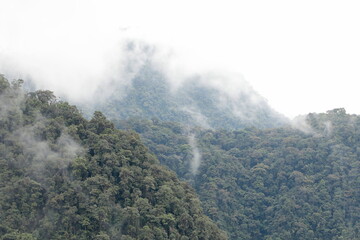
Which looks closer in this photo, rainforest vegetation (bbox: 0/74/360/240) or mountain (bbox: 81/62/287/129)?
rainforest vegetation (bbox: 0/74/360/240)

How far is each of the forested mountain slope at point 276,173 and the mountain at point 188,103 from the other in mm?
14159

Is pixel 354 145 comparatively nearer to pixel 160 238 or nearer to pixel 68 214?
pixel 160 238

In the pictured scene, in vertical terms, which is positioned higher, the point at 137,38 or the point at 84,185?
the point at 137,38

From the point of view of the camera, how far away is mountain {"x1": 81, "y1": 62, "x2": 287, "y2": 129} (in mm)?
70938

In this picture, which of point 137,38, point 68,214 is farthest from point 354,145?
point 137,38

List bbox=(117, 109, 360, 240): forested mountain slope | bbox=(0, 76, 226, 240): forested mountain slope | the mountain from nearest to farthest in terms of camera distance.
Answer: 1. bbox=(0, 76, 226, 240): forested mountain slope
2. bbox=(117, 109, 360, 240): forested mountain slope
3. the mountain

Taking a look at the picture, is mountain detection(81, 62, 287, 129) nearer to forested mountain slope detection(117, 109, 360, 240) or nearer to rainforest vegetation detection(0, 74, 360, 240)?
forested mountain slope detection(117, 109, 360, 240)

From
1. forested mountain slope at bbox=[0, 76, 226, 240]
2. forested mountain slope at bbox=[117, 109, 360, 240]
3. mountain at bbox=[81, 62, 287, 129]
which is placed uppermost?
mountain at bbox=[81, 62, 287, 129]

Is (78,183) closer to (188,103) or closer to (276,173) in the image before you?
(276,173)

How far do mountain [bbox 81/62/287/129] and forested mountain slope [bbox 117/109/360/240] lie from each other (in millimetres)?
14159

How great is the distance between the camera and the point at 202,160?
164ft

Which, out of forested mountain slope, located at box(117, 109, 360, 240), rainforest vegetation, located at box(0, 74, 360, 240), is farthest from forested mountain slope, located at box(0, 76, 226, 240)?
forested mountain slope, located at box(117, 109, 360, 240)

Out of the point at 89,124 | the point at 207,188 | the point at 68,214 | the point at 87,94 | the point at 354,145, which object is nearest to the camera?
the point at 68,214

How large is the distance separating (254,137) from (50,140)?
25135 millimetres
